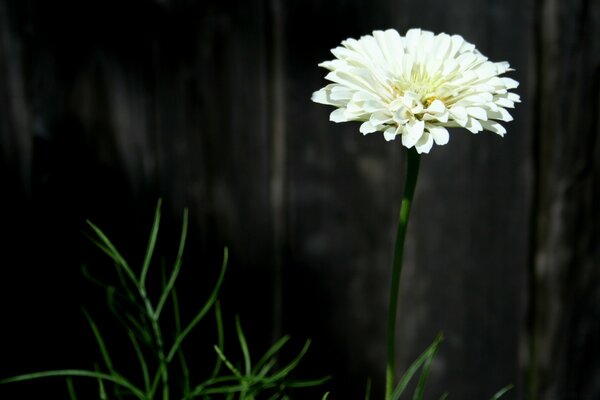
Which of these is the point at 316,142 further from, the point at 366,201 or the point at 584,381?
the point at 584,381

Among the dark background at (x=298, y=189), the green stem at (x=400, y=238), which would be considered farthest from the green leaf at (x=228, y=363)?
the dark background at (x=298, y=189)

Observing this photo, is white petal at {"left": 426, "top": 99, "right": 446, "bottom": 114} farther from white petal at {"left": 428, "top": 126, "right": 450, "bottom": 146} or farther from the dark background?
the dark background

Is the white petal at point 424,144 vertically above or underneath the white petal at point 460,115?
underneath

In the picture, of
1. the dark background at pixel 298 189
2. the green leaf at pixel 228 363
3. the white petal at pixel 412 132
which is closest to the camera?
the white petal at pixel 412 132

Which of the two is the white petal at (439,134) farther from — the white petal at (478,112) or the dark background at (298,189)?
the dark background at (298,189)

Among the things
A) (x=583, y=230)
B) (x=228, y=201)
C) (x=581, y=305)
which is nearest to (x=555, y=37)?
(x=583, y=230)

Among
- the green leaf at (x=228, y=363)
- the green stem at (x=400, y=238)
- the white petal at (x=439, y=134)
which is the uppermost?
the white petal at (x=439, y=134)

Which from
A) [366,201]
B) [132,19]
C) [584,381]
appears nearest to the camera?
[132,19]
